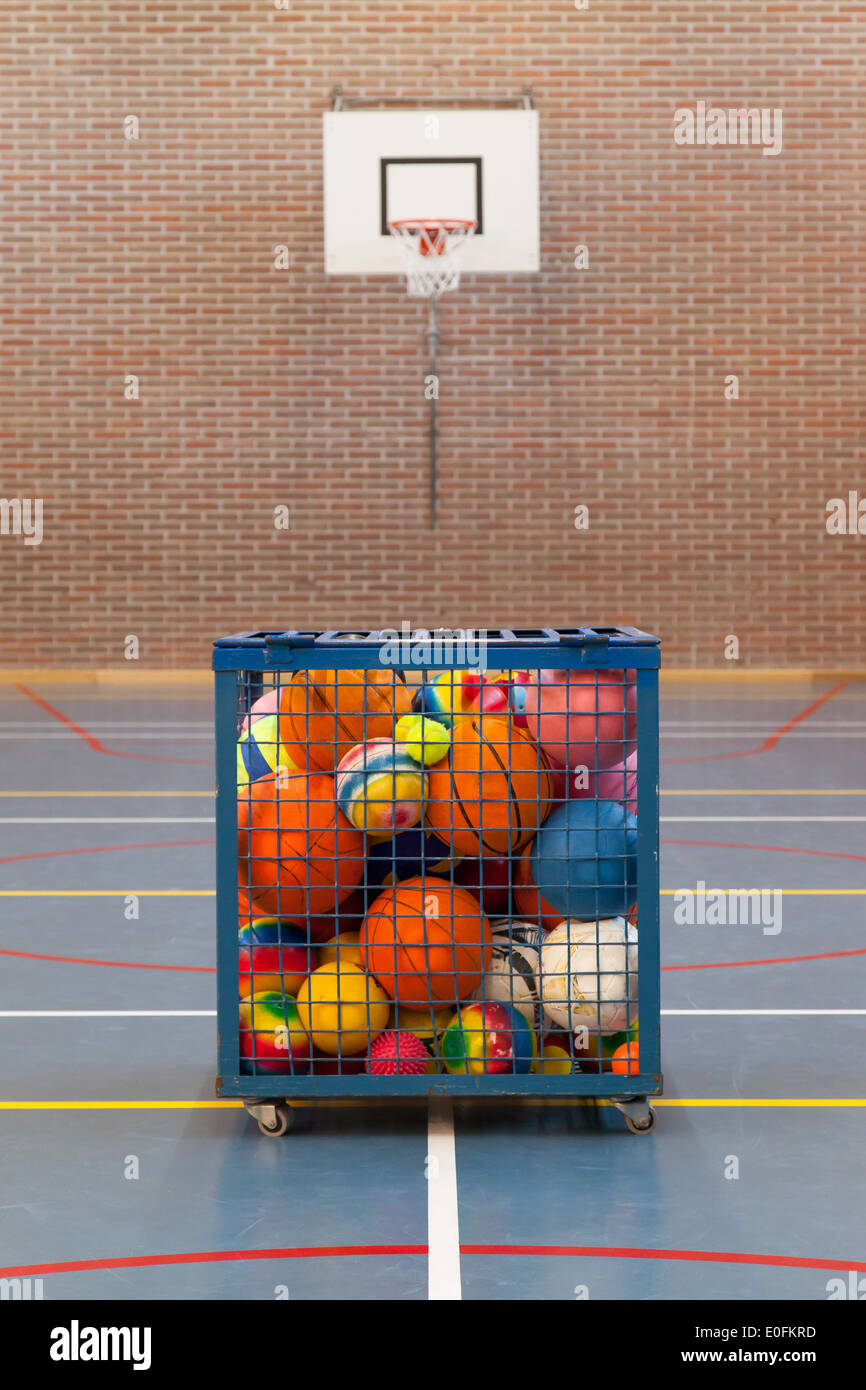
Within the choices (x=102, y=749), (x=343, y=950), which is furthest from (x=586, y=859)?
(x=102, y=749)

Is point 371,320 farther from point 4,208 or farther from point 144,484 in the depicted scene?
point 4,208

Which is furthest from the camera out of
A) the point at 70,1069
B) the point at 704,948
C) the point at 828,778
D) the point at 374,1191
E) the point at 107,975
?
the point at 828,778

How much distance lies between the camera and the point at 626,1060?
3.84 m

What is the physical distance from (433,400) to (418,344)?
22.1 inches

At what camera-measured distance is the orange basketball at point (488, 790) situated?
3.87 meters

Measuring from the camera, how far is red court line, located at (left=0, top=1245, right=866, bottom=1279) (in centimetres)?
300

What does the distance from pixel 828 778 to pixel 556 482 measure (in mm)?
6891

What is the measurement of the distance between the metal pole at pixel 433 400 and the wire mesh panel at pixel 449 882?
39.7ft

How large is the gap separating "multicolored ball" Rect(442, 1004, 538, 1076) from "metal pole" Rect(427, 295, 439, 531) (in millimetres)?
12343

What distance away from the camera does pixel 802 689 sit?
15.3 metres

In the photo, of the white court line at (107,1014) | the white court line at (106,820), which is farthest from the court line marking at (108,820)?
the white court line at (107,1014)
